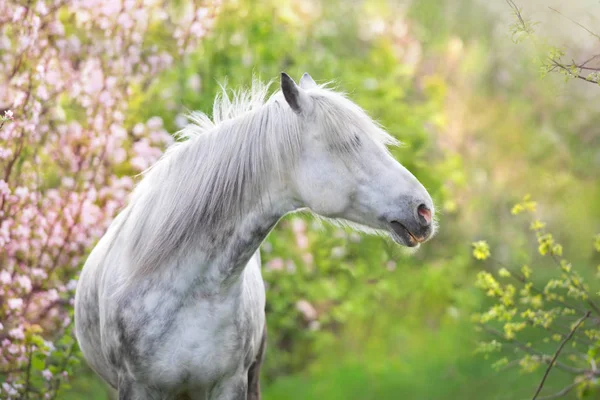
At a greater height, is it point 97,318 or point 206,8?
point 206,8

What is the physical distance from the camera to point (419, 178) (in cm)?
861

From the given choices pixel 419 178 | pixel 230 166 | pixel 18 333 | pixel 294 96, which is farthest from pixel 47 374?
pixel 419 178

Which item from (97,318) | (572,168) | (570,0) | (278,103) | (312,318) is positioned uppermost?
(278,103)

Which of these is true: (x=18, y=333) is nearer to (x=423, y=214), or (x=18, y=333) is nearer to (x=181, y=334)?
(x=181, y=334)

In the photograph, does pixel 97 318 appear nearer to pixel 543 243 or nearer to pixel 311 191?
pixel 311 191

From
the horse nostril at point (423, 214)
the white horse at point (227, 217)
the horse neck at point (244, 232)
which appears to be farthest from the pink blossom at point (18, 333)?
the horse nostril at point (423, 214)

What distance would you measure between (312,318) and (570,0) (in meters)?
4.38

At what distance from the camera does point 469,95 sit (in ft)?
48.8

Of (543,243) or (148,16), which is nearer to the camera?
(543,243)

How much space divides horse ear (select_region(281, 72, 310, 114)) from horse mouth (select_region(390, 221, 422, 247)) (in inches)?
24.6

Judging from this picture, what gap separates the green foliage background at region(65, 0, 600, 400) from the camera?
26.5 feet

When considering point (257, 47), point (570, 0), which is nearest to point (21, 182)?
point (257, 47)

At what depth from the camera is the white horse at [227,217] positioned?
3.31 metres

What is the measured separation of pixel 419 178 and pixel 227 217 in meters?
5.40
